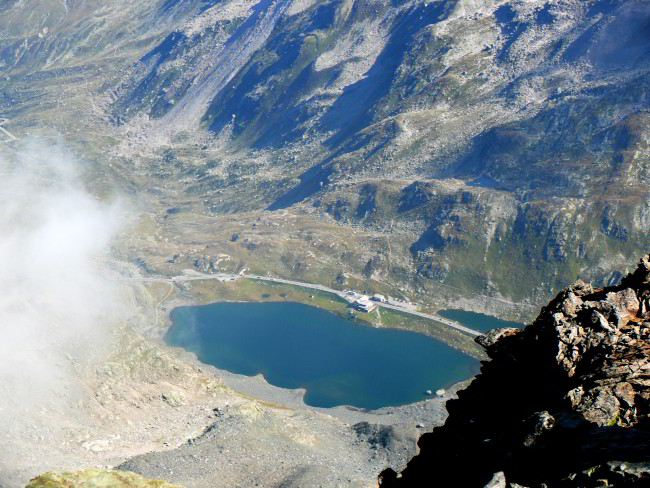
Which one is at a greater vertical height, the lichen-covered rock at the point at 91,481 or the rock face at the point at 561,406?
the rock face at the point at 561,406

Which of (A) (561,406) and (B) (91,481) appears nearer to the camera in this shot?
(A) (561,406)

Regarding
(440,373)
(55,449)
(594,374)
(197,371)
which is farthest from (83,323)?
(594,374)

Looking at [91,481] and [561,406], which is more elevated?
[561,406]

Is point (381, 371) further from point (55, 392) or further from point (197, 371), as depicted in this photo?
point (55, 392)

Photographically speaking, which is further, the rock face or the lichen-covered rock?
the lichen-covered rock

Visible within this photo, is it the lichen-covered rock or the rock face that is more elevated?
the rock face
